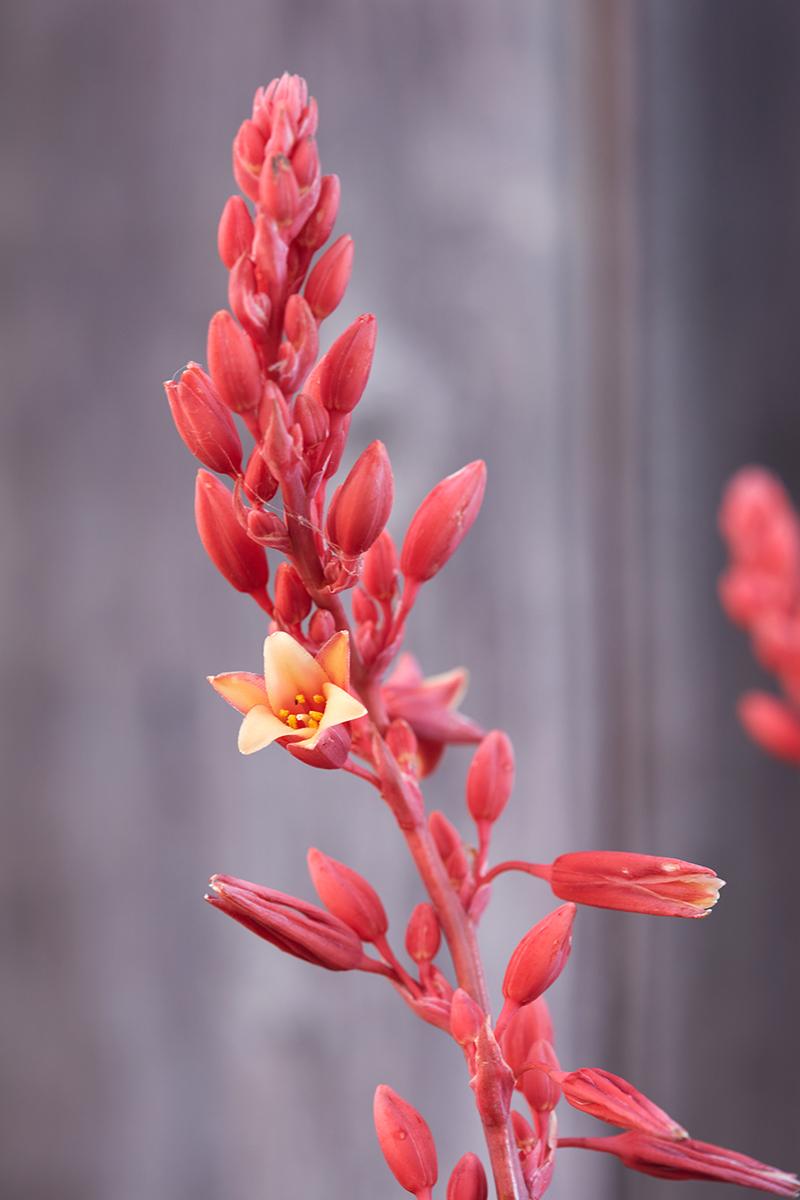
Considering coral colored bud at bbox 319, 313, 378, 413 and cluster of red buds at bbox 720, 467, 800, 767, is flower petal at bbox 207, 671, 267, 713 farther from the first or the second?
cluster of red buds at bbox 720, 467, 800, 767

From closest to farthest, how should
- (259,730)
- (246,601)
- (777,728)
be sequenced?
(259,730), (777,728), (246,601)

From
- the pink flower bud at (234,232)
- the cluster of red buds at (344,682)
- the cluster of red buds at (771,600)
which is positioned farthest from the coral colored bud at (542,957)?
the cluster of red buds at (771,600)

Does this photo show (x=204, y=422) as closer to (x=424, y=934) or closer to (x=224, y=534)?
(x=224, y=534)

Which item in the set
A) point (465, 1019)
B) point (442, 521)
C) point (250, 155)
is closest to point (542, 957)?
point (465, 1019)

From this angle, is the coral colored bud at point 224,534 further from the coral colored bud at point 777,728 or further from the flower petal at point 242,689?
the coral colored bud at point 777,728

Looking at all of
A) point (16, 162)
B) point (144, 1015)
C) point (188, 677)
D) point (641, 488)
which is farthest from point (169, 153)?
point (144, 1015)

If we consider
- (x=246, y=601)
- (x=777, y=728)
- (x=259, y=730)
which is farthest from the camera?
(x=246, y=601)

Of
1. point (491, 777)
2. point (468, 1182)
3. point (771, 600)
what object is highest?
point (771, 600)

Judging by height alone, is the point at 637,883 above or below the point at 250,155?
below
